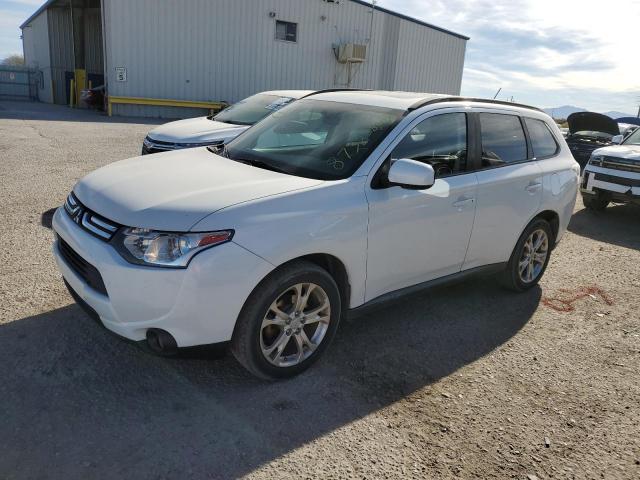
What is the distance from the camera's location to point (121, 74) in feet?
66.0

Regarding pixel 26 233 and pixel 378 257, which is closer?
pixel 378 257

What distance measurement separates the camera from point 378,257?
356cm

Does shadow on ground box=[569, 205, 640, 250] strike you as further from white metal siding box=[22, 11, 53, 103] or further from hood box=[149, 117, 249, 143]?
white metal siding box=[22, 11, 53, 103]

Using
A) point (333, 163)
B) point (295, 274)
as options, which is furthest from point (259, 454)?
point (333, 163)

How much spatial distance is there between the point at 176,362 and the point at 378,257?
1.50 metres

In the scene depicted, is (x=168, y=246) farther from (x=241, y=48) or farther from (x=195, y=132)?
(x=241, y=48)

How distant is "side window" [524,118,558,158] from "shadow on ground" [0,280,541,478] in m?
1.83

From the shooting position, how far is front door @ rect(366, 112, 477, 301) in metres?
3.55

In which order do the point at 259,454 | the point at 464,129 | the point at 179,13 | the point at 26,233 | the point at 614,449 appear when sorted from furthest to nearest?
the point at 179,13 → the point at 26,233 → the point at 464,129 → the point at 614,449 → the point at 259,454

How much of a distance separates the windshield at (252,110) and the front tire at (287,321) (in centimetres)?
600

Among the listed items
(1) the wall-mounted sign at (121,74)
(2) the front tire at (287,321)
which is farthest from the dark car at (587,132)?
(1) the wall-mounted sign at (121,74)

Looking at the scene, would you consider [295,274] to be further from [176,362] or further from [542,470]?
[542,470]

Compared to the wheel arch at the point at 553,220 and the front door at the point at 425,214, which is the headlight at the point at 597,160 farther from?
the front door at the point at 425,214

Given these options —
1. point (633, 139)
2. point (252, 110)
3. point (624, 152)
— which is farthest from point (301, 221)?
point (633, 139)
